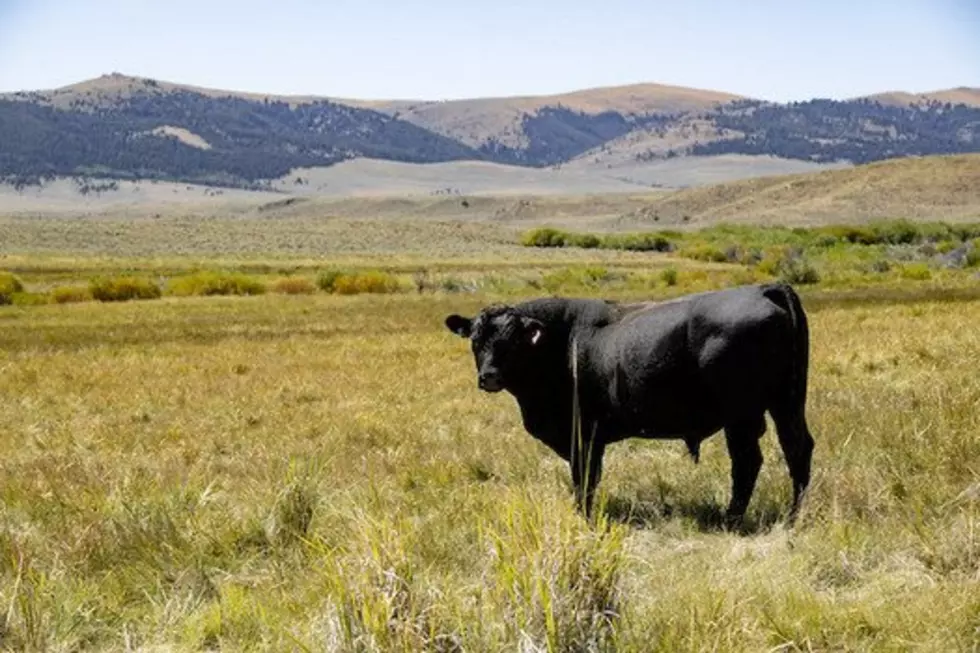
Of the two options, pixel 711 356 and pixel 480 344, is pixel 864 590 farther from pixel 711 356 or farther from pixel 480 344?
pixel 480 344

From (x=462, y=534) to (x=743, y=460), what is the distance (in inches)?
86.9

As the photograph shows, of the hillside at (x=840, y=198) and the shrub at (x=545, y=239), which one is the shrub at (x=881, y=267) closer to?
the shrub at (x=545, y=239)

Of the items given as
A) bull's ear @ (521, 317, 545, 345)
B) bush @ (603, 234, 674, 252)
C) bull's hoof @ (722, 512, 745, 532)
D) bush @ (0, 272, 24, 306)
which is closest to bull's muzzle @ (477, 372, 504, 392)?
bull's ear @ (521, 317, 545, 345)

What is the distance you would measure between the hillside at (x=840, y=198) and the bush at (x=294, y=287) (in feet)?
267

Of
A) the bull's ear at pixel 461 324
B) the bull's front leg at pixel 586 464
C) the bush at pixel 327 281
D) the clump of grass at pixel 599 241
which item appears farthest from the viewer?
the clump of grass at pixel 599 241

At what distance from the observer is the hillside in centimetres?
11962

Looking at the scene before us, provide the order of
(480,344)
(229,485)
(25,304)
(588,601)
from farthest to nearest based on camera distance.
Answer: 1. (25,304)
2. (229,485)
3. (480,344)
4. (588,601)

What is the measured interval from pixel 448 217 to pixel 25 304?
136979 mm

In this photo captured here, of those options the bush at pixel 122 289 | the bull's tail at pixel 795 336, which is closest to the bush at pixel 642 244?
the bush at pixel 122 289

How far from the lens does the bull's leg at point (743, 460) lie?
7.76 m

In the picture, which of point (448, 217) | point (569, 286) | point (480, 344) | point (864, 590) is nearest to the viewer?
point (864, 590)

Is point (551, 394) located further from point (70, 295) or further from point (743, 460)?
point (70, 295)

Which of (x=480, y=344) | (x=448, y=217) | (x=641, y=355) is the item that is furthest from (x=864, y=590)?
(x=448, y=217)

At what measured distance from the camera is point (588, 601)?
5000mm
